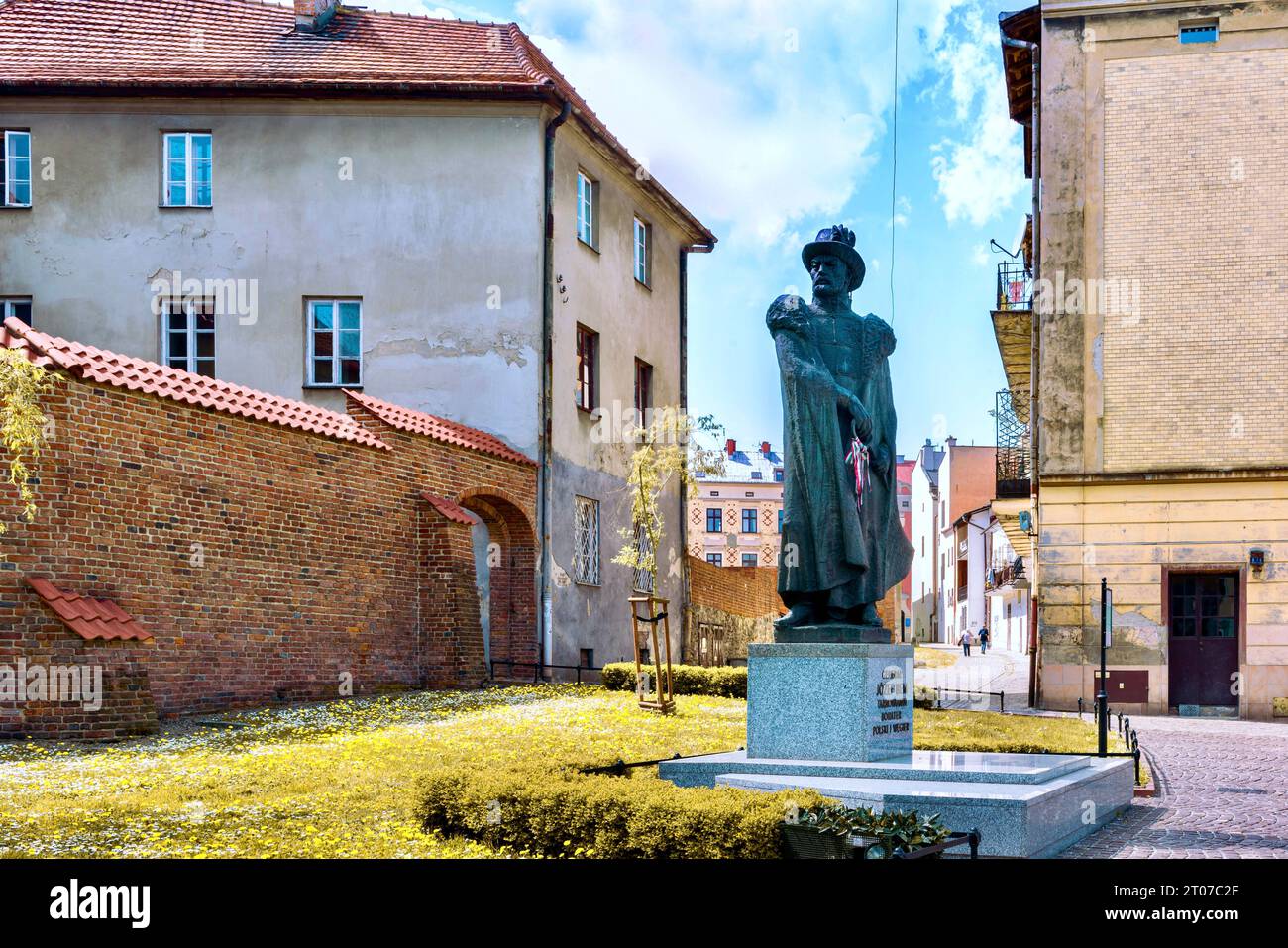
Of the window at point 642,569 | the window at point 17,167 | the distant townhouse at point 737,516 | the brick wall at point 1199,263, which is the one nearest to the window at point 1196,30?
the brick wall at point 1199,263

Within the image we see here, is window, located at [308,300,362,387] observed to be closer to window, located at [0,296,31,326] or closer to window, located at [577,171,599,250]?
window, located at [577,171,599,250]

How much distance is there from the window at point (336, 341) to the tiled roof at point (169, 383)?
5128mm

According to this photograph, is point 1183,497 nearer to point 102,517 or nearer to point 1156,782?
point 1156,782

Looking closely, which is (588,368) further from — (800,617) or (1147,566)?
(800,617)

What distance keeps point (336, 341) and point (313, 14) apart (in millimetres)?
6881

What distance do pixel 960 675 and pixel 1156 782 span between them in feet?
79.0

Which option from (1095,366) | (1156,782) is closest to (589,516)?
(1095,366)

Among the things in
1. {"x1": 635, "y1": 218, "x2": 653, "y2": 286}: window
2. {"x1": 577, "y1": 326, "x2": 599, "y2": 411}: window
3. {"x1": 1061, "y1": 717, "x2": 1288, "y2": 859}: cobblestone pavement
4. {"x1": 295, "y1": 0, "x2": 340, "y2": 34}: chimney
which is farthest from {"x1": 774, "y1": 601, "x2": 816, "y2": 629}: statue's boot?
{"x1": 295, "y1": 0, "x2": 340, "y2": 34}: chimney

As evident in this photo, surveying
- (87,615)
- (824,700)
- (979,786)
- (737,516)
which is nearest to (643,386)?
(87,615)

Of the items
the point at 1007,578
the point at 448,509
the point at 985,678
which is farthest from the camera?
the point at 1007,578

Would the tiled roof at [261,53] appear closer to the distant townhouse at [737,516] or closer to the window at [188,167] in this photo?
the window at [188,167]

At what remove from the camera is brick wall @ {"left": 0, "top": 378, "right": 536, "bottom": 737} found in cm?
1223

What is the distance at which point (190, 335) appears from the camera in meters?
22.5

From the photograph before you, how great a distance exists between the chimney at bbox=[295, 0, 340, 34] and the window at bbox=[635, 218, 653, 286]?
7.09m
